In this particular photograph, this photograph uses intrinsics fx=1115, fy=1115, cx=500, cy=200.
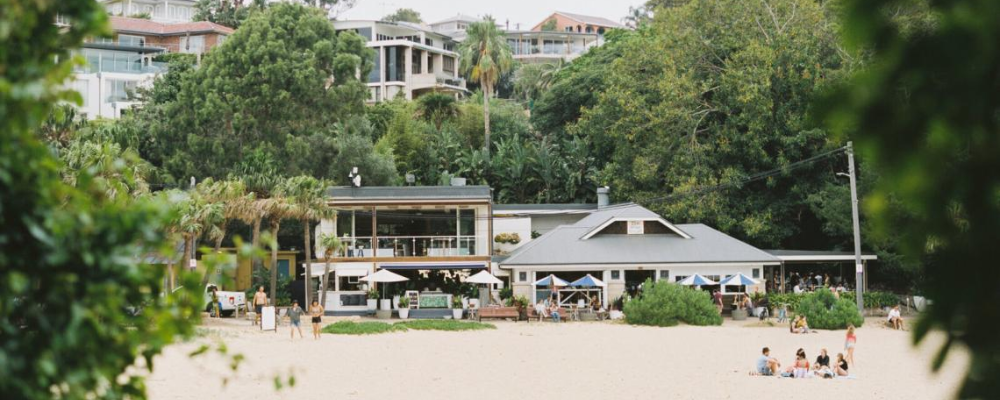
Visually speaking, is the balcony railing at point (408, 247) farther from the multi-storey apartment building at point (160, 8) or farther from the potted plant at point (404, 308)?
the multi-storey apartment building at point (160, 8)

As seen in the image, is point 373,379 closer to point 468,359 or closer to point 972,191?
point 468,359

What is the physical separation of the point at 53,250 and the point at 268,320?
2998 cm

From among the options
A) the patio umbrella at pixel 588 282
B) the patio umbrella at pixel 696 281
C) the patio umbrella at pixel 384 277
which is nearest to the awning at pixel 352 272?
the patio umbrella at pixel 384 277

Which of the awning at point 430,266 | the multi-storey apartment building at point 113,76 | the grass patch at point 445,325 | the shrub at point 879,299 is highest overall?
the multi-storey apartment building at point 113,76

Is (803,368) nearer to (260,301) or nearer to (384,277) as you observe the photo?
(260,301)

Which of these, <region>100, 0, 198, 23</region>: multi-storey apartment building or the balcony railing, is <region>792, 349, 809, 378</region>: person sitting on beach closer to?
the balcony railing

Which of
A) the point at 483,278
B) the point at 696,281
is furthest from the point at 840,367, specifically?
the point at 483,278

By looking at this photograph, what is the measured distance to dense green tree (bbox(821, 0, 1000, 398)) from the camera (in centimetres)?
342

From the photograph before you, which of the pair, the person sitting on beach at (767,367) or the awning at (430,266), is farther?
the awning at (430,266)

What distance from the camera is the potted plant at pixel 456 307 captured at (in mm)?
41106

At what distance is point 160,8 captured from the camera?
443 ft

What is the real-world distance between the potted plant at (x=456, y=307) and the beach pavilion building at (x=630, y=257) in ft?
7.86

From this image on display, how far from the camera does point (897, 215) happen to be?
3.82m

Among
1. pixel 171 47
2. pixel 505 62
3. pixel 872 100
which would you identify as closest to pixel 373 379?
pixel 872 100
